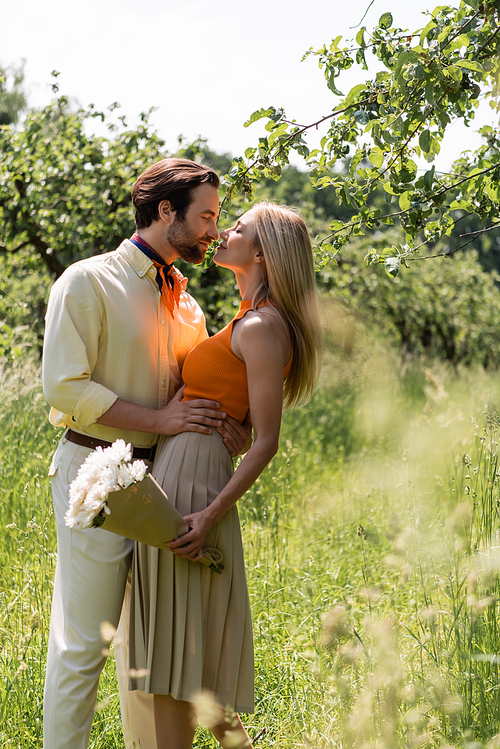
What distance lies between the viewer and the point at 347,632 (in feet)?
5.57

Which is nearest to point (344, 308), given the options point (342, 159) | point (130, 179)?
point (130, 179)

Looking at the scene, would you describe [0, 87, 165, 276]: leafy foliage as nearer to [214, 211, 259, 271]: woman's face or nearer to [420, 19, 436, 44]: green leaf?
[214, 211, 259, 271]: woman's face

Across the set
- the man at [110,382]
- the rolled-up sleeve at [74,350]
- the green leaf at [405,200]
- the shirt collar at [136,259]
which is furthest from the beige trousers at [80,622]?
the green leaf at [405,200]

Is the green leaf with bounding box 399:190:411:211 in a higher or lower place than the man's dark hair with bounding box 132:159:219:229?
lower

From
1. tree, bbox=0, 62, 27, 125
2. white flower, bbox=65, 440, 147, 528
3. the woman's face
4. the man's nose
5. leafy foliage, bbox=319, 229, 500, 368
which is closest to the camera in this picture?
white flower, bbox=65, 440, 147, 528

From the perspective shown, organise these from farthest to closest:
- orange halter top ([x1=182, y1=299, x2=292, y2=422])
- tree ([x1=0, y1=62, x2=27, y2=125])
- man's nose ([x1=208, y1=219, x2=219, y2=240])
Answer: tree ([x1=0, y1=62, x2=27, y2=125])
man's nose ([x1=208, y1=219, x2=219, y2=240])
orange halter top ([x1=182, y1=299, x2=292, y2=422])

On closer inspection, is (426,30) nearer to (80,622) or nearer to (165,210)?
(165,210)

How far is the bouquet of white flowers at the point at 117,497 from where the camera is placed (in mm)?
1827

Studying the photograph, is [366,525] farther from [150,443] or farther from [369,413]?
[369,413]

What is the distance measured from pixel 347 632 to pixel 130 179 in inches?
230

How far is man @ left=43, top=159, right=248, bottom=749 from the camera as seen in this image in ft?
7.27

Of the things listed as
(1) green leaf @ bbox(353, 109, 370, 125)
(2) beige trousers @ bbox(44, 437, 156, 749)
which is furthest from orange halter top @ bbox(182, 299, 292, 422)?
(1) green leaf @ bbox(353, 109, 370, 125)

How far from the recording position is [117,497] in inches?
73.4

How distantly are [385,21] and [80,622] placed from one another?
228 centimetres
